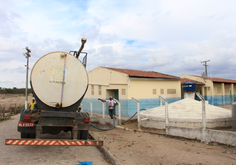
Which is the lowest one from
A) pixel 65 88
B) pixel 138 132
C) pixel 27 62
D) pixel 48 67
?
pixel 138 132

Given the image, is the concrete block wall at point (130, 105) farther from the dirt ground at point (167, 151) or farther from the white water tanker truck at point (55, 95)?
the white water tanker truck at point (55, 95)

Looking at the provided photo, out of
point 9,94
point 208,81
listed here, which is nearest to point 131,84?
point 208,81

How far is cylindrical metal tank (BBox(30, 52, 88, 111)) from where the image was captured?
509 cm

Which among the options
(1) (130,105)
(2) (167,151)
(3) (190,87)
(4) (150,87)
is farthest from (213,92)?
(2) (167,151)

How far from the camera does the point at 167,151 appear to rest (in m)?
5.64

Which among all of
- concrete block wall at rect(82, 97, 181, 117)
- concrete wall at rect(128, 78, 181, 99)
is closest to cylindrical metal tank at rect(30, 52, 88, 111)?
concrete block wall at rect(82, 97, 181, 117)

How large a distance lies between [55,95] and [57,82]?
0.37 meters

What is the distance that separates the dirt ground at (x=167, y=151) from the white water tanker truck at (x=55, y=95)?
159 cm

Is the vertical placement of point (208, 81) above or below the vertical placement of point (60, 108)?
above

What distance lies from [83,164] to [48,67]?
2.76 meters

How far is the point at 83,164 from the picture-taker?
4234 millimetres

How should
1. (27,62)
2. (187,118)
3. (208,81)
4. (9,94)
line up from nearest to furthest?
(187,118), (208,81), (27,62), (9,94)

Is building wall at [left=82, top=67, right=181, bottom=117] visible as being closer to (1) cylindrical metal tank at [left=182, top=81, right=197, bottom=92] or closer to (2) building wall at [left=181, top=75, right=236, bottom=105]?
(1) cylindrical metal tank at [left=182, top=81, right=197, bottom=92]

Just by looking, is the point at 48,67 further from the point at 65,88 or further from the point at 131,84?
the point at 131,84
